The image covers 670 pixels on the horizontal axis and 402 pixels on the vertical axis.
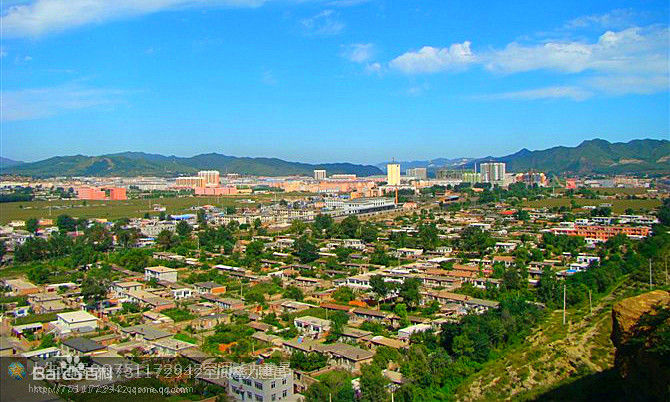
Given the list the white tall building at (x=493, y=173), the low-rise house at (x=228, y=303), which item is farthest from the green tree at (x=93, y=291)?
the white tall building at (x=493, y=173)

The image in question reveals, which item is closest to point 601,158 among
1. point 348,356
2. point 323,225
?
point 323,225

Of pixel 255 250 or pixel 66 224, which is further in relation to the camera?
pixel 66 224

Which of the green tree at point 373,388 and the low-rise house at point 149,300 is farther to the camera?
the low-rise house at point 149,300

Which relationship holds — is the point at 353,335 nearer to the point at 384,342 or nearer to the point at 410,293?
the point at 384,342

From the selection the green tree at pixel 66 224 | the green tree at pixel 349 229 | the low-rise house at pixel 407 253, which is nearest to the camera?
the low-rise house at pixel 407 253

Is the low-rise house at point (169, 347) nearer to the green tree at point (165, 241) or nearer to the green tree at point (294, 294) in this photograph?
the green tree at point (294, 294)

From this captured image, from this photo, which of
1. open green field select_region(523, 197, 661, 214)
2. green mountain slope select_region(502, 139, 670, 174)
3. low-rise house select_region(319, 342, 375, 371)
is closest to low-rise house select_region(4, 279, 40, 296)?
low-rise house select_region(319, 342, 375, 371)
